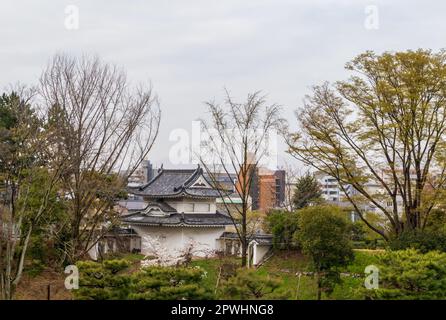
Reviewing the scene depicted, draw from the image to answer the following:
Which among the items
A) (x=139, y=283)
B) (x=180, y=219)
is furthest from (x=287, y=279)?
(x=139, y=283)

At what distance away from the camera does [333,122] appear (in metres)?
15.9

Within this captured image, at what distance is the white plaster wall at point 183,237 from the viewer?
22219 millimetres

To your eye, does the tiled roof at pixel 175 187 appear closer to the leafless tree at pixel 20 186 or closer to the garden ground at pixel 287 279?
the garden ground at pixel 287 279

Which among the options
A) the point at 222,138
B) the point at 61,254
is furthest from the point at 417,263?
the point at 61,254

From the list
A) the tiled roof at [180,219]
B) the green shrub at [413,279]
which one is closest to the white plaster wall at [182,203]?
the tiled roof at [180,219]

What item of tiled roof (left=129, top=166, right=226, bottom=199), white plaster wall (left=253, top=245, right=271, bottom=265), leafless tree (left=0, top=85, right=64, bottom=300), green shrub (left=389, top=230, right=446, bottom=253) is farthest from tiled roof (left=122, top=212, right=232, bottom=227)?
green shrub (left=389, top=230, right=446, bottom=253)

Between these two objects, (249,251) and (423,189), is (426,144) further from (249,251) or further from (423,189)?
(249,251)

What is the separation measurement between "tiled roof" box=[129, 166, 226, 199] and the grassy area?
329cm

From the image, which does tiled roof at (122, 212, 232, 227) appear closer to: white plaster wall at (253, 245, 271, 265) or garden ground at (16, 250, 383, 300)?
garden ground at (16, 250, 383, 300)

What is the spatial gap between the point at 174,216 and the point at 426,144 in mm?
11377

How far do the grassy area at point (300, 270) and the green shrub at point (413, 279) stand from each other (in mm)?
712

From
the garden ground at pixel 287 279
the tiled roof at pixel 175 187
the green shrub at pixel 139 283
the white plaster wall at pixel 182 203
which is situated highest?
the tiled roof at pixel 175 187

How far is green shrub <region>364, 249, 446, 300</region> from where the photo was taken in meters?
10.1
